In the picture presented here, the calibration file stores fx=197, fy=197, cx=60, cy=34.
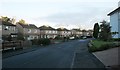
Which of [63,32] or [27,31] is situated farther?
[63,32]

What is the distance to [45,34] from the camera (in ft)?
340

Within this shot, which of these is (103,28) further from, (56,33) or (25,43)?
(56,33)

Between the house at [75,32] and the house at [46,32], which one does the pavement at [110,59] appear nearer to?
the house at [46,32]

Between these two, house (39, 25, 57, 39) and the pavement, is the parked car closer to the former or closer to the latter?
the pavement

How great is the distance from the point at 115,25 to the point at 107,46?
76.1 feet

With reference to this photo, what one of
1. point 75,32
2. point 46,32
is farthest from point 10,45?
point 75,32

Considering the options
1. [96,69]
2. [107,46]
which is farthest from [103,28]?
[96,69]

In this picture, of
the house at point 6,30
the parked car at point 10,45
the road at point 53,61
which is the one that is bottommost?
the road at point 53,61

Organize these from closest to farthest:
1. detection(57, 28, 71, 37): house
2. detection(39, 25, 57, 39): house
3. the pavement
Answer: the pavement, detection(39, 25, 57, 39): house, detection(57, 28, 71, 37): house

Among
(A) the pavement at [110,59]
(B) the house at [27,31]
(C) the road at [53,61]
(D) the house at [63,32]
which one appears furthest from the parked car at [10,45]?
(D) the house at [63,32]

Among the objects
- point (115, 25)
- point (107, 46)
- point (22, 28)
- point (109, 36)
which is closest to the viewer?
point (107, 46)

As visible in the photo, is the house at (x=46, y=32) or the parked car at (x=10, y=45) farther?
the house at (x=46, y=32)

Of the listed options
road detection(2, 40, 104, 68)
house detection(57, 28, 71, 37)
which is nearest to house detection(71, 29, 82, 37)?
house detection(57, 28, 71, 37)

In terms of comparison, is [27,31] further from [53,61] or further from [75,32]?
[75,32]
